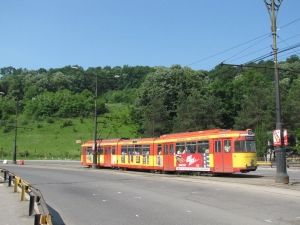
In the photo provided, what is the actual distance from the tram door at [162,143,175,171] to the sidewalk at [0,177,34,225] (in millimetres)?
15029

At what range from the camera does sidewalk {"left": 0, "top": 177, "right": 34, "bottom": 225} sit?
9997 mm

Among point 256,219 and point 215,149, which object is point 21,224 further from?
point 215,149

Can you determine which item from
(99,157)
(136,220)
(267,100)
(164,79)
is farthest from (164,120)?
(136,220)

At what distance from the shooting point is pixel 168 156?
29156mm

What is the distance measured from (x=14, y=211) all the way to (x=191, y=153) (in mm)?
16565

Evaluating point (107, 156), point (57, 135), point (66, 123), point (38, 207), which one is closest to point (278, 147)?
point (38, 207)

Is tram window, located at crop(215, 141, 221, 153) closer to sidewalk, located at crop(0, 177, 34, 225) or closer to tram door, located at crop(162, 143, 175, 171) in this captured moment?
tram door, located at crop(162, 143, 175, 171)

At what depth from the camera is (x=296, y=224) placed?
8.95m

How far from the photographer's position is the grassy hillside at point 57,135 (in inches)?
3140

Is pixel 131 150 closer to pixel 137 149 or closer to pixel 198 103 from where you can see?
pixel 137 149

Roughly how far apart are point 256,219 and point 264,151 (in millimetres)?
43694

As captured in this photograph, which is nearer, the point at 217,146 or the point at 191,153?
the point at 217,146

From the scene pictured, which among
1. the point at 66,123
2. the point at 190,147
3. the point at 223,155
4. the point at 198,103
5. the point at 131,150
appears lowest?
the point at 223,155

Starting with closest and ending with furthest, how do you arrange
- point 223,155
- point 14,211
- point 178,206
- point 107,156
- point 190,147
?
1. point 14,211
2. point 178,206
3. point 223,155
4. point 190,147
5. point 107,156
